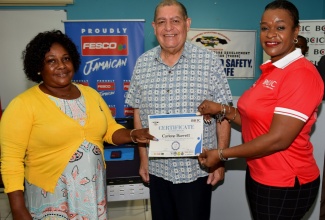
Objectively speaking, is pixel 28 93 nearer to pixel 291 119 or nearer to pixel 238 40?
pixel 291 119

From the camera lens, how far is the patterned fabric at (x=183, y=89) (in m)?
1.95

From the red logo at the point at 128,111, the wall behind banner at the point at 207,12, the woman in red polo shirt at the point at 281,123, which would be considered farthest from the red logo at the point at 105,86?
the woman in red polo shirt at the point at 281,123

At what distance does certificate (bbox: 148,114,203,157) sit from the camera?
6.12ft

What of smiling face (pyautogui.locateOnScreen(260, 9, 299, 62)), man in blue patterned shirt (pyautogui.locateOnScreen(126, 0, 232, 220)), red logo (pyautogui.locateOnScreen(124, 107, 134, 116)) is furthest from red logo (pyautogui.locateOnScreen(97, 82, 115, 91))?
smiling face (pyautogui.locateOnScreen(260, 9, 299, 62))

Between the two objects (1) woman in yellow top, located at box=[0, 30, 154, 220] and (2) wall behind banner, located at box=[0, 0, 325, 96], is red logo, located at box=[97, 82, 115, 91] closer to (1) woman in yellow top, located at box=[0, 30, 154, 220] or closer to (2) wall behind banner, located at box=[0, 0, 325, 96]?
(2) wall behind banner, located at box=[0, 0, 325, 96]

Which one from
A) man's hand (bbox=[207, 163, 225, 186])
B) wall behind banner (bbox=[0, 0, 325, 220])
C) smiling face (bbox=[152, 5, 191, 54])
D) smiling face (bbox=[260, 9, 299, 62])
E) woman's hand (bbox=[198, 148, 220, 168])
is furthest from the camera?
wall behind banner (bbox=[0, 0, 325, 220])

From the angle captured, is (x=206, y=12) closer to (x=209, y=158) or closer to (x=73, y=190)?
(x=209, y=158)

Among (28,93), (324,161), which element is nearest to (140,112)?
(28,93)

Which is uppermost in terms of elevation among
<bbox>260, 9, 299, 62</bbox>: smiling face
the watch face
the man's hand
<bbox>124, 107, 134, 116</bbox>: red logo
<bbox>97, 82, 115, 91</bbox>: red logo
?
<bbox>260, 9, 299, 62</bbox>: smiling face

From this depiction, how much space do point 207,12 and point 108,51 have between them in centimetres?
184

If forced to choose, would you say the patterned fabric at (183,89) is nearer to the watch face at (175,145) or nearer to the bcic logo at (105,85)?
the watch face at (175,145)

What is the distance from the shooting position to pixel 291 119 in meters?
1.49

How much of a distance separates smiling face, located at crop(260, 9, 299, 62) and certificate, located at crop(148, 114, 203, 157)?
0.58 meters

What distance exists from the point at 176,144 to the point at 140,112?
1.33 ft
